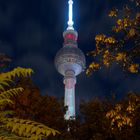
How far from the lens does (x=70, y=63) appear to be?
15650cm

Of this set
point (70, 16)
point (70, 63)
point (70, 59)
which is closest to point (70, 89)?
point (70, 63)

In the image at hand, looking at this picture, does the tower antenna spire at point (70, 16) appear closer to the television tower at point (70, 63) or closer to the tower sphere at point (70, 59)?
the television tower at point (70, 63)

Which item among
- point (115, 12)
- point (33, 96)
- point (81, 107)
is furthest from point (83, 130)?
point (115, 12)

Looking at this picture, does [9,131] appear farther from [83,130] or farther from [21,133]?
[83,130]

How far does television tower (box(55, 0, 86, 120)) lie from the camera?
155 m

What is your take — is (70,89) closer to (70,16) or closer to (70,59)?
(70,59)

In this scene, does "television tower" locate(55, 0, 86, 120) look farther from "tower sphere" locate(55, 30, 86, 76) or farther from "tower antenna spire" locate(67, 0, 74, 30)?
"tower antenna spire" locate(67, 0, 74, 30)

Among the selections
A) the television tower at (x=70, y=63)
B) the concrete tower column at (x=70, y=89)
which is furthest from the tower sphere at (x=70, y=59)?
the concrete tower column at (x=70, y=89)

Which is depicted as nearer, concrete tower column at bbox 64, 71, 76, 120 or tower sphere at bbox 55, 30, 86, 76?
tower sphere at bbox 55, 30, 86, 76

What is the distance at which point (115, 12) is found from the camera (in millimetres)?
11898

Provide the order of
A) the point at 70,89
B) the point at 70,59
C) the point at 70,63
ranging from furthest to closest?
the point at 70,89, the point at 70,63, the point at 70,59

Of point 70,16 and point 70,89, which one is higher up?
point 70,16

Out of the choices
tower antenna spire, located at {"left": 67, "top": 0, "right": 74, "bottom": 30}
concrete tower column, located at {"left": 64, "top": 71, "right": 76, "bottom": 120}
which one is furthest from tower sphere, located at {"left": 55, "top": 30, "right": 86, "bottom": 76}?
tower antenna spire, located at {"left": 67, "top": 0, "right": 74, "bottom": 30}

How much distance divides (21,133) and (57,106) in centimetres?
4777
